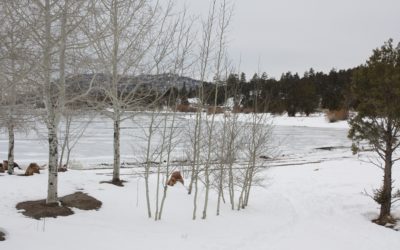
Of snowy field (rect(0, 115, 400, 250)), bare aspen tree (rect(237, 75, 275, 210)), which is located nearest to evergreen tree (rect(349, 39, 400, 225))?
snowy field (rect(0, 115, 400, 250))

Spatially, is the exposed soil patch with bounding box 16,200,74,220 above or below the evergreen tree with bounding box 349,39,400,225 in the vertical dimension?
below

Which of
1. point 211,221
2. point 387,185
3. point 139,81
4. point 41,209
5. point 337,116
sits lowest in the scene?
point 211,221

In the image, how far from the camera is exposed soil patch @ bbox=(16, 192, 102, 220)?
31.3 feet

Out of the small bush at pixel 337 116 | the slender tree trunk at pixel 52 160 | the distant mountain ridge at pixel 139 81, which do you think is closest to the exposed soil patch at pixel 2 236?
the slender tree trunk at pixel 52 160

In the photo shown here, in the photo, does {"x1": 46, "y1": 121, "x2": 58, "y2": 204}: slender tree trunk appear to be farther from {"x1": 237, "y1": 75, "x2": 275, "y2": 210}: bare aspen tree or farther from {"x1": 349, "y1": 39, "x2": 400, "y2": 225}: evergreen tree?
{"x1": 349, "y1": 39, "x2": 400, "y2": 225}: evergreen tree

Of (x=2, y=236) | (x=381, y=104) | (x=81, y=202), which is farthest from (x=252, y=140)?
(x=2, y=236)

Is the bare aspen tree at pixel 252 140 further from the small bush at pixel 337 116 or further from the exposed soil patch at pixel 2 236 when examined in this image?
the small bush at pixel 337 116

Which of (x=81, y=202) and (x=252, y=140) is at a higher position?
(x=252, y=140)

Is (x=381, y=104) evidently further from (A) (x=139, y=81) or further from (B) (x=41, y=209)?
(B) (x=41, y=209)

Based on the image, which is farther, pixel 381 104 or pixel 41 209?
pixel 381 104

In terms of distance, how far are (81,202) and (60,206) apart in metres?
0.89

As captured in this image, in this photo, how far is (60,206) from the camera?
33.4 feet

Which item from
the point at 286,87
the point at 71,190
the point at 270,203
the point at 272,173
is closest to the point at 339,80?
the point at 286,87

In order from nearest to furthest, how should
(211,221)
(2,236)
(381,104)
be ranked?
(2,236) → (211,221) → (381,104)
